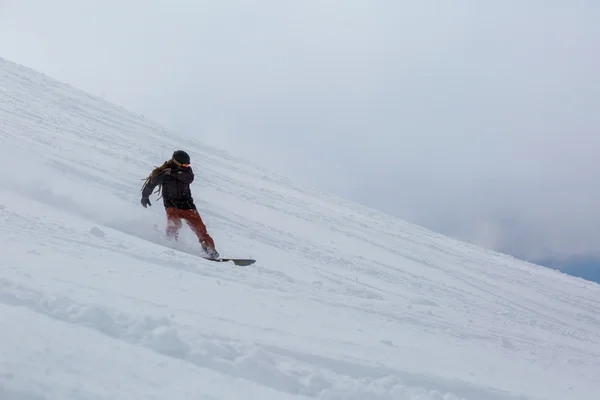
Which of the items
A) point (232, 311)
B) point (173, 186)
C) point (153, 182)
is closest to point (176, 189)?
point (173, 186)

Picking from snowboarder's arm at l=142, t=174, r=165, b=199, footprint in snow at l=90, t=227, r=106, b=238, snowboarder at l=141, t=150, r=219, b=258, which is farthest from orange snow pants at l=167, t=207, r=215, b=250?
footprint in snow at l=90, t=227, r=106, b=238

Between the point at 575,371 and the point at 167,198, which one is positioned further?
the point at 167,198

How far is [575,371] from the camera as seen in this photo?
6160mm

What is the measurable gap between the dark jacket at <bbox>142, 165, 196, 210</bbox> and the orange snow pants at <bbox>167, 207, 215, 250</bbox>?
124 mm

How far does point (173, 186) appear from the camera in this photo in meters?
8.45

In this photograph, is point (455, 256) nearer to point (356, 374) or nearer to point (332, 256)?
point (332, 256)

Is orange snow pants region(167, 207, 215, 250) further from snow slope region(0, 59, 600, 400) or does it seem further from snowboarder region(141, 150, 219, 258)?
snow slope region(0, 59, 600, 400)

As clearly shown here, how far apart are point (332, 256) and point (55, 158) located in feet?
19.6

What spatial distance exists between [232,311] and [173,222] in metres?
3.81

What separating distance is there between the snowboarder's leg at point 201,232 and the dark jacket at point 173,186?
164 mm

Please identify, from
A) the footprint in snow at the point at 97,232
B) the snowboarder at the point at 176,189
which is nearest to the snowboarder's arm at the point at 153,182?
the snowboarder at the point at 176,189

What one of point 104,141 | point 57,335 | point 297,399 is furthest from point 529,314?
point 104,141

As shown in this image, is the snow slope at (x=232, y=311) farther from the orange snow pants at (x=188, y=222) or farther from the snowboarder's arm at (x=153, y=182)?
the snowboarder's arm at (x=153, y=182)

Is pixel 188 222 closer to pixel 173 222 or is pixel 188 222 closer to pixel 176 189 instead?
pixel 173 222
